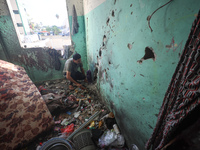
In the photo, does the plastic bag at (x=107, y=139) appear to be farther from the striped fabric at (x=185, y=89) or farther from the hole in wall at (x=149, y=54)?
the hole in wall at (x=149, y=54)

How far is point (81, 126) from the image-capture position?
158cm

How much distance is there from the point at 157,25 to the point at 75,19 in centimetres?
288

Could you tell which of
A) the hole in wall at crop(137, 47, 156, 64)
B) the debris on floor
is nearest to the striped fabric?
the hole in wall at crop(137, 47, 156, 64)

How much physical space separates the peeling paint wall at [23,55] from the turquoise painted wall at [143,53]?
2.73m

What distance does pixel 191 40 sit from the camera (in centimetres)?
43

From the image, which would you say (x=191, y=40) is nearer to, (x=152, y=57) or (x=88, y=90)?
(x=152, y=57)

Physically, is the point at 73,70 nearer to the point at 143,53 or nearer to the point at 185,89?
the point at 143,53

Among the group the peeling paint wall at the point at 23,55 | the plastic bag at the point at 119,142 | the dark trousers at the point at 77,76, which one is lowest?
the plastic bag at the point at 119,142

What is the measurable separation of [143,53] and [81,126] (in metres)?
1.50

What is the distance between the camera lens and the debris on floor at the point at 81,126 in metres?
1.29

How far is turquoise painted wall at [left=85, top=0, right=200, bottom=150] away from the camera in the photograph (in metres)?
0.56

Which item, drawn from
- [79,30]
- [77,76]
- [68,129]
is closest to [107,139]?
[68,129]

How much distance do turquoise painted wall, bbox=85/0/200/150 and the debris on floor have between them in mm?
270

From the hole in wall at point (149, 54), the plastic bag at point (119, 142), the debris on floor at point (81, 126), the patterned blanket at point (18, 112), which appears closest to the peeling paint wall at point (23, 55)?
the debris on floor at point (81, 126)
